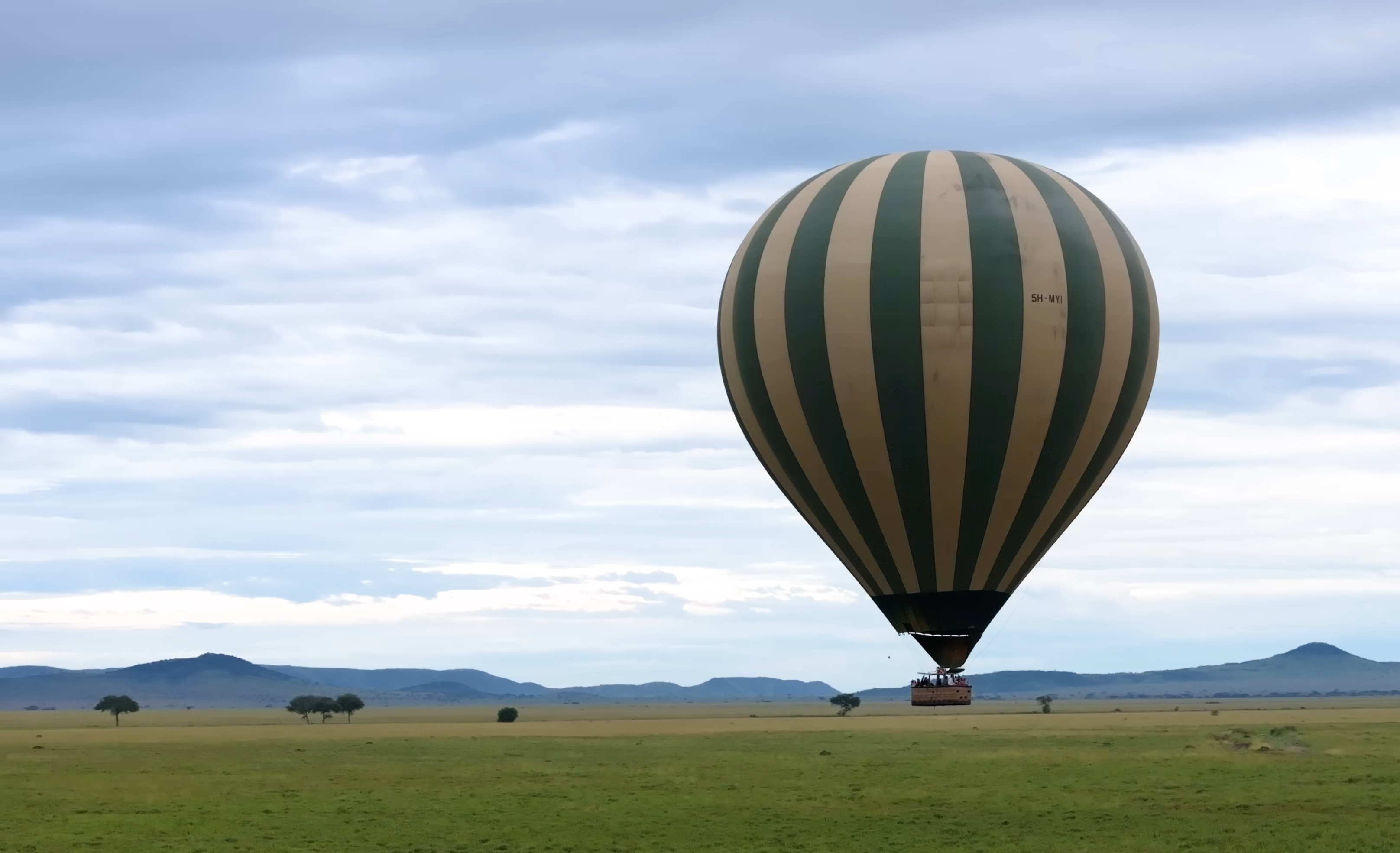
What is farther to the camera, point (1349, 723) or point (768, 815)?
point (1349, 723)

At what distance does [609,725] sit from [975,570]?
275ft

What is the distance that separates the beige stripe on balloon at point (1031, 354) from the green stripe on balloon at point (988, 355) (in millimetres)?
167

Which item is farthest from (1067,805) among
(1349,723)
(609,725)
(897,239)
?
(609,725)

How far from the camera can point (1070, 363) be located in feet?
144

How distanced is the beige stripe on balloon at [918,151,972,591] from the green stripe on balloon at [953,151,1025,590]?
0.58 feet

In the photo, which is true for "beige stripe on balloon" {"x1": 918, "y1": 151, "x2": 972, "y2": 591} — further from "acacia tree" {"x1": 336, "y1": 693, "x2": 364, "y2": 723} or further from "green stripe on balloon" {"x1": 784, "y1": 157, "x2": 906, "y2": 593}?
"acacia tree" {"x1": 336, "y1": 693, "x2": 364, "y2": 723}

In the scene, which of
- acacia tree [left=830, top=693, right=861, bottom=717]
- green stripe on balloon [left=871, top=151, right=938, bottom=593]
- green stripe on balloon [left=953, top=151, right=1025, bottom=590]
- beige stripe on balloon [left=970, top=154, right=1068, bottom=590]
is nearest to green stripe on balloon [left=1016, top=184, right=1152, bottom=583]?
beige stripe on balloon [left=970, top=154, right=1068, bottom=590]

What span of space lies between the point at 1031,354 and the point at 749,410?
862 cm

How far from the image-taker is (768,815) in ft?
145

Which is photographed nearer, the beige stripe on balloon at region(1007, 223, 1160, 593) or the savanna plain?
the savanna plain

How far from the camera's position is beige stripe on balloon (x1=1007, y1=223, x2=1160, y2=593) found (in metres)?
46.9

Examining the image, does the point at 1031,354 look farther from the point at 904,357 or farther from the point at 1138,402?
the point at 1138,402

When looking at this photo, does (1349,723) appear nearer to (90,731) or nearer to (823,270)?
(823,270)

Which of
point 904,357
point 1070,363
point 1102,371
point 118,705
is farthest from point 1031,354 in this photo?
point 118,705
